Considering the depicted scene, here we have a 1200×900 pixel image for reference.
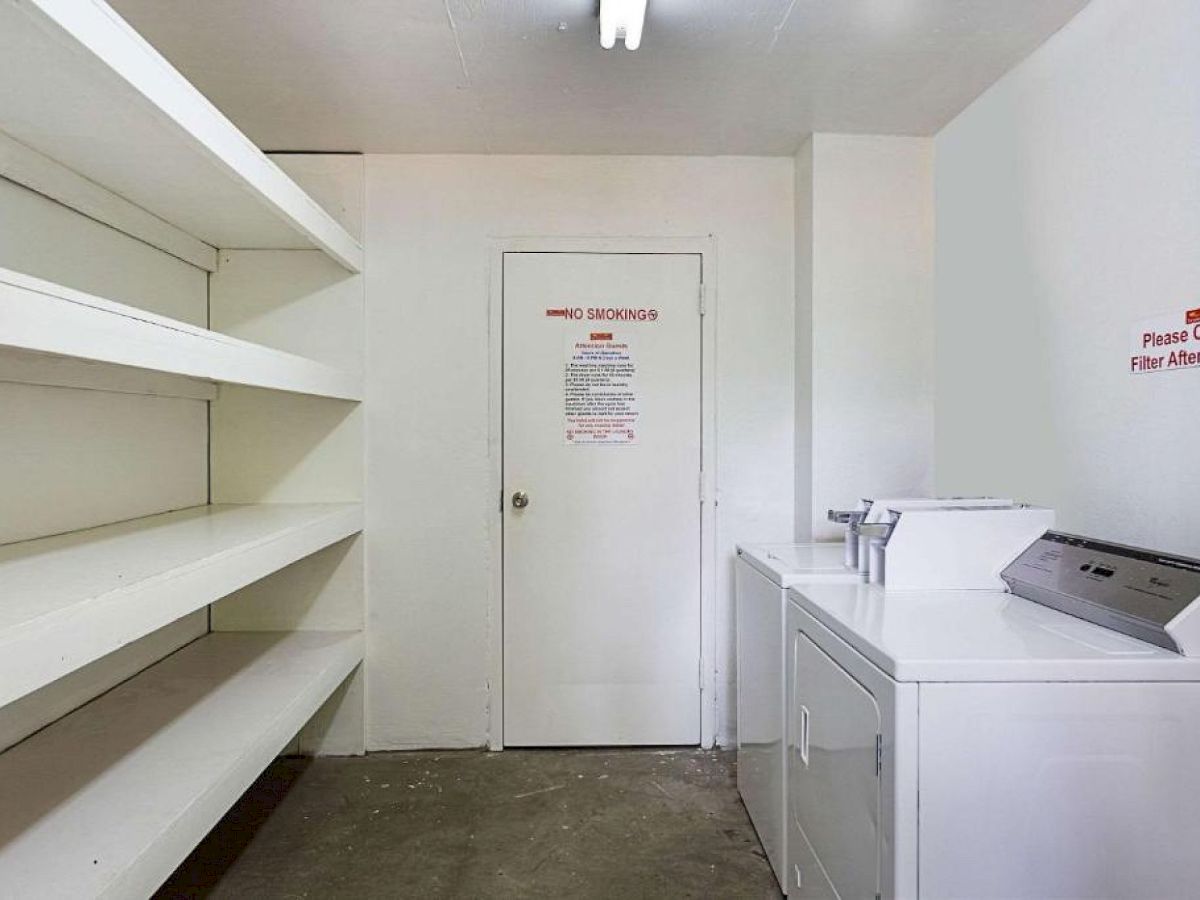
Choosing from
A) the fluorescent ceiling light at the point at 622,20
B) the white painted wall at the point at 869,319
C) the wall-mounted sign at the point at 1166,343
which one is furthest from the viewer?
the white painted wall at the point at 869,319

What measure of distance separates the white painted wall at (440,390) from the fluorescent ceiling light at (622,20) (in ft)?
3.00

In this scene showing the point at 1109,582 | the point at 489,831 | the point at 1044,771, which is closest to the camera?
the point at 1044,771

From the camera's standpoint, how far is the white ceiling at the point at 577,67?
68.2 inches

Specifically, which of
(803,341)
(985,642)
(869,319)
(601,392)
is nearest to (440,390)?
(601,392)

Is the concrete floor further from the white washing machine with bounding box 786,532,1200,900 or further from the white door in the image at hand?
the white washing machine with bounding box 786,532,1200,900

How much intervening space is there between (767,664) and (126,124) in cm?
209

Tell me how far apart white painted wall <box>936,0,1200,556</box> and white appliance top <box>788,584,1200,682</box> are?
0.43 m

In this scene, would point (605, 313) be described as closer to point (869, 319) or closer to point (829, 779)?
point (869, 319)

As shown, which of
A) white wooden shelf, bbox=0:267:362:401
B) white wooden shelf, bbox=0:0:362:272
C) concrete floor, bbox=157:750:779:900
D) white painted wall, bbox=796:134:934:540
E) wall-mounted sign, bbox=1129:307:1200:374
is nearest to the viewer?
white wooden shelf, bbox=0:267:362:401

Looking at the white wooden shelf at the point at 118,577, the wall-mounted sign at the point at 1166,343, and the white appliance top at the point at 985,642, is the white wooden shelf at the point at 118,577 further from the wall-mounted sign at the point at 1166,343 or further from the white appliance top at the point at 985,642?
the wall-mounted sign at the point at 1166,343

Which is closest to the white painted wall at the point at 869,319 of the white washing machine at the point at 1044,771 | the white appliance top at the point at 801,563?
the white appliance top at the point at 801,563

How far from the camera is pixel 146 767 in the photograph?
1545 millimetres

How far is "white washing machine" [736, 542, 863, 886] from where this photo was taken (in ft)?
5.99

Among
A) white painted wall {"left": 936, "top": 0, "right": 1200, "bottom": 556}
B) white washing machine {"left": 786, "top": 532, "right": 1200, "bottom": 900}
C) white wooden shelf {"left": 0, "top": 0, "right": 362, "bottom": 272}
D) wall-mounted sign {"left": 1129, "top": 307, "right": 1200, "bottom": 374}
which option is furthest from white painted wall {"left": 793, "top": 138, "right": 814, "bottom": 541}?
white wooden shelf {"left": 0, "top": 0, "right": 362, "bottom": 272}
